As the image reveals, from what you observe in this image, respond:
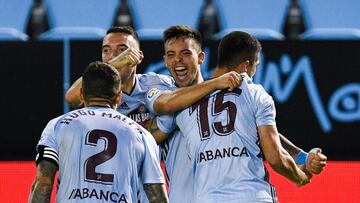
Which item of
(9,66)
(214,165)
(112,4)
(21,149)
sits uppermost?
(112,4)

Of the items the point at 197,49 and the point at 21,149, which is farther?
the point at 21,149

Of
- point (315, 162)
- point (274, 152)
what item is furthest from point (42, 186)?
point (315, 162)

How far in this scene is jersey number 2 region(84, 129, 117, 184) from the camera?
465cm

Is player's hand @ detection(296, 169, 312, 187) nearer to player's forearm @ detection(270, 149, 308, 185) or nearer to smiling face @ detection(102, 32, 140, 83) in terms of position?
player's forearm @ detection(270, 149, 308, 185)

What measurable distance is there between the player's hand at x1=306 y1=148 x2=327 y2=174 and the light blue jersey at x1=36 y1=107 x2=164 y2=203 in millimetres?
1020

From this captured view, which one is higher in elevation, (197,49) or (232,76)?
(197,49)

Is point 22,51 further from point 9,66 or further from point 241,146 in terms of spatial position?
point 241,146

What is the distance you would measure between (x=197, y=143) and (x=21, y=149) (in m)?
5.05

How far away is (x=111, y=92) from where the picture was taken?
4801mm

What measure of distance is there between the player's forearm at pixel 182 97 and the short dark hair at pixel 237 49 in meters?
0.17

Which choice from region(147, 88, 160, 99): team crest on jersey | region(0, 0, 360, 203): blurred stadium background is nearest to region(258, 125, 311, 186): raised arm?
region(147, 88, 160, 99): team crest on jersey

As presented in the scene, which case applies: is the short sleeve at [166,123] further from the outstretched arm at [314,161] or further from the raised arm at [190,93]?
the outstretched arm at [314,161]

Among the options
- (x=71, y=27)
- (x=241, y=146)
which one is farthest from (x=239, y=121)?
(x=71, y=27)

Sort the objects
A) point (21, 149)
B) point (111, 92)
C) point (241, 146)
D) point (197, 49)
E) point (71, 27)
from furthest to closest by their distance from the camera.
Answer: point (71, 27), point (21, 149), point (197, 49), point (241, 146), point (111, 92)
